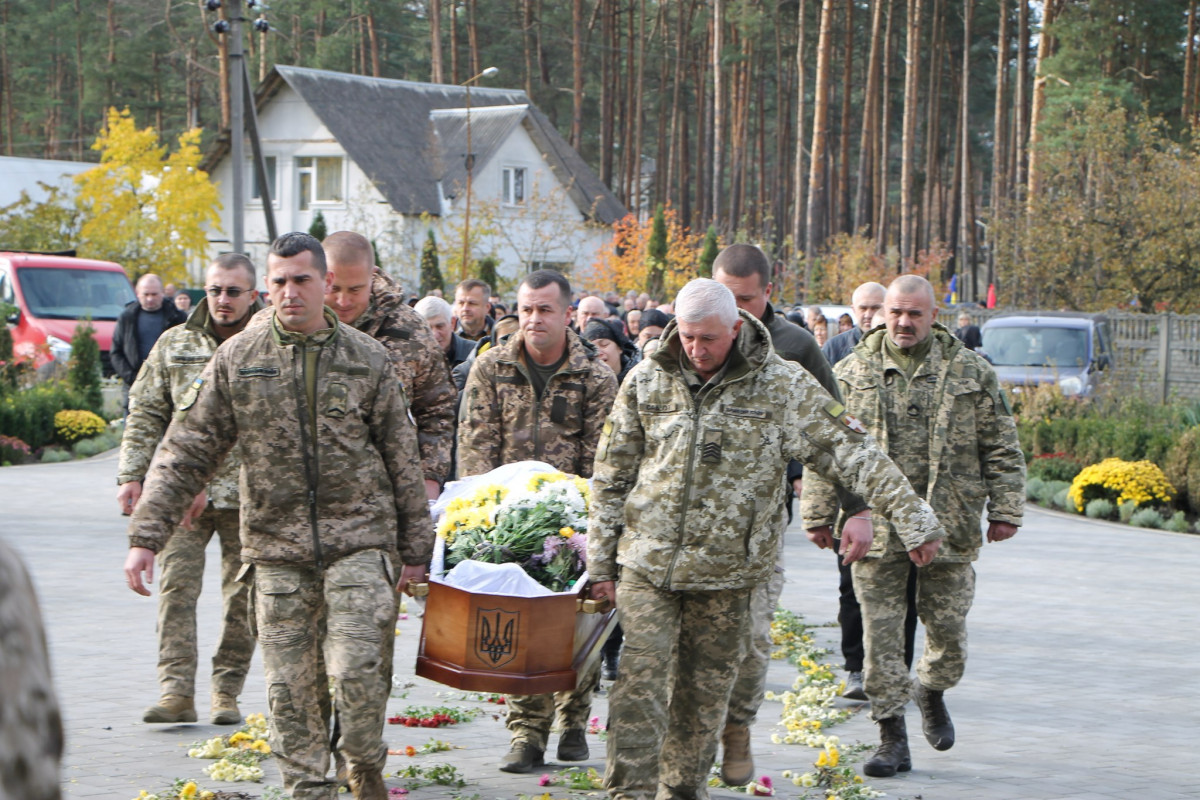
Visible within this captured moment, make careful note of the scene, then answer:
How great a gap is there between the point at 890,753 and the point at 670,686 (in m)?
1.55

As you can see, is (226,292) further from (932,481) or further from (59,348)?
(59,348)

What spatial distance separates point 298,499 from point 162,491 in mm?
490

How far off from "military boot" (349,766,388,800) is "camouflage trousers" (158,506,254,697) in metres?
1.84

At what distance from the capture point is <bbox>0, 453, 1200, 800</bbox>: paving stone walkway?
256 inches

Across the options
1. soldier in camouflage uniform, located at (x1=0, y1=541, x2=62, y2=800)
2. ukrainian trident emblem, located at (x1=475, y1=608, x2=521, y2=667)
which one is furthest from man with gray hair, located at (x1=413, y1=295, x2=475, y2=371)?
soldier in camouflage uniform, located at (x1=0, y1=541, x2=62, y2=800)

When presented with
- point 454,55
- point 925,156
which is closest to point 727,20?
point 454,55

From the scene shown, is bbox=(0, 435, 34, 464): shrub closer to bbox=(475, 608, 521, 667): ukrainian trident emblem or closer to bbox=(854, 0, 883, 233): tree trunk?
bbox=(475, 608, 521, 667): ukrainian trident emblem

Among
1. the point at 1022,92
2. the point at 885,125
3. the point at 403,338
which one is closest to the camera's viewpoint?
the point at 403,338

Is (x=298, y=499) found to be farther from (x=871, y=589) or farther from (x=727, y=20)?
(x=727, y=20)

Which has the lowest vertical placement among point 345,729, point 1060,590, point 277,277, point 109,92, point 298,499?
point 1060,590

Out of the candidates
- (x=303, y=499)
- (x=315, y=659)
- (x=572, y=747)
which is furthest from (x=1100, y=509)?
(x=303, y=499)

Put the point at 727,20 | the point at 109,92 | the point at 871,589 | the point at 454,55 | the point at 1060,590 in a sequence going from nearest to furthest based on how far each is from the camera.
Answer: the point at 871,589 → the point at 1060,590 → the point at 727,20 → the point at 454,55 → the point at 109,92

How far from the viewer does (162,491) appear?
17.8 ft

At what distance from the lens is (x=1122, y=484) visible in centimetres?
1664
